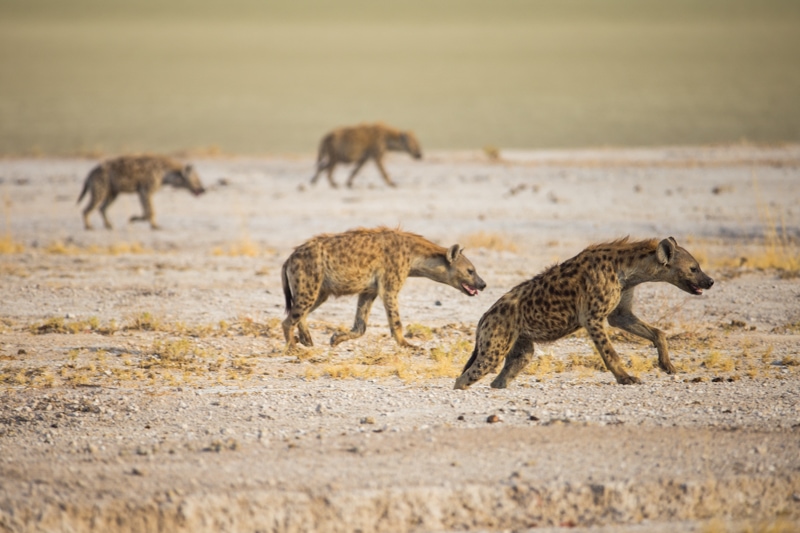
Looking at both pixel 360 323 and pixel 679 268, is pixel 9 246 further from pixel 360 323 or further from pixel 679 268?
pixel 679 268

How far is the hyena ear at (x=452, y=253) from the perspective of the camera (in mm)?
8722

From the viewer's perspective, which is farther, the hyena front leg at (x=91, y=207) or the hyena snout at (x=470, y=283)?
the hyena front leg at (x=91, y=207)

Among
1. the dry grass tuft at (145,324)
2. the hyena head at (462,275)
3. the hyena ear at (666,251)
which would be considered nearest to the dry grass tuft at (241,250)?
the dry grass tuft at (145,324)

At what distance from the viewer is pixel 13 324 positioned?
9.66 m

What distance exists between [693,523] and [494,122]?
4427 cm

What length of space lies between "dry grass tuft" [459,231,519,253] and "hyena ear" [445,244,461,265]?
4904 millimetres

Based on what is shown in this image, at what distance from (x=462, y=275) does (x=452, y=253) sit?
0.70ft

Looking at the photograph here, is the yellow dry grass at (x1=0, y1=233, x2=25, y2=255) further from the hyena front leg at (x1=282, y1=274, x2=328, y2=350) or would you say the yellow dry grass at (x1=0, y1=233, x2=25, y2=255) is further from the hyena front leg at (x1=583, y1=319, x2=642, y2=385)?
the hyena front leg at (x1=583, y1=319, x2=642, y2=385)

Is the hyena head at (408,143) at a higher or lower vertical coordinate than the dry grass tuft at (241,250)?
higher

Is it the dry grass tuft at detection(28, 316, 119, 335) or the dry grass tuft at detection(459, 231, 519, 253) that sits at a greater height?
the dry grass tuft at detection(459, 231, 519, 253)

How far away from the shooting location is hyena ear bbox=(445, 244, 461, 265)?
28.6 ft

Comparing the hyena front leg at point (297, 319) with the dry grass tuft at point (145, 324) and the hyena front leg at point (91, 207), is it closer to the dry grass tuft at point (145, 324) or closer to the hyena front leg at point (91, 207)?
the dry grass tuft at point (145, 324)

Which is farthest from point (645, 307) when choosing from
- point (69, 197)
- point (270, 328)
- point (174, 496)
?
point (69, 197)

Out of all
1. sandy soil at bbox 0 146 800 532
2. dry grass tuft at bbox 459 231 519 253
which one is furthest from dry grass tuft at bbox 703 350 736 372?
dry grass tuft at bbox 459 231 519 253
